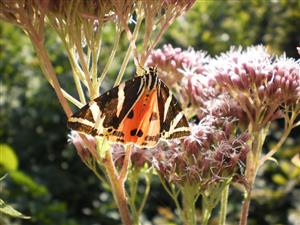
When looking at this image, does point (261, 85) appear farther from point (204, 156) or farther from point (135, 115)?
point (135, 115)

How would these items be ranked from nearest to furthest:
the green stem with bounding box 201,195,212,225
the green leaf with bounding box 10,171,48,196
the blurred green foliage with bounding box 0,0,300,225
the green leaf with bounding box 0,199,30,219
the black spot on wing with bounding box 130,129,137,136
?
the green leaf with bounding box 0,199,30,219
the black spot on wing with bounding box 130,129,137,136
the green stem with bounding box 201,195,212,225
the green leaf with bounding box 10,171,48,196
the blurred green foliage with bounding box 0,0,300,225

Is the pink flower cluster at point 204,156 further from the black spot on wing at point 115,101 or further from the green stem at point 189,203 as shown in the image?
the black spot on wing at point 115,101

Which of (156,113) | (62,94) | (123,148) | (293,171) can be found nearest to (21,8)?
(62,94)

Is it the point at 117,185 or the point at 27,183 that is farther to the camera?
the point at 27,183

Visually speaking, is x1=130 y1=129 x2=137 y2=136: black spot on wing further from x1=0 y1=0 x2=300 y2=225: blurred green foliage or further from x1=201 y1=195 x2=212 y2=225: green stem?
x1=0 y1=0 x2=300 y2=225: blurred green foliage

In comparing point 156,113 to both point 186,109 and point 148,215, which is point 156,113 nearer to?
point 186,109

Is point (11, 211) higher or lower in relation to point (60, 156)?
lower

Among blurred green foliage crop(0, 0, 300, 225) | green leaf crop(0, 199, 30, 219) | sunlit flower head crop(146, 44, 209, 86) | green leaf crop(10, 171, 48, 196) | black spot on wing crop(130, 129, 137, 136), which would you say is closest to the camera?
green leaf crop(0, 199, 30, 219)

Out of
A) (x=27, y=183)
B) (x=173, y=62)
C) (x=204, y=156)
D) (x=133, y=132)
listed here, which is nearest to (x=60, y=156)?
(x=27, y=183)

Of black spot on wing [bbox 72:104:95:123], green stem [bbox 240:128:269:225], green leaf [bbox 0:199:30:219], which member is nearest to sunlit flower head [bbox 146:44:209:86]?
green stem [bbox 240:128:269:225]

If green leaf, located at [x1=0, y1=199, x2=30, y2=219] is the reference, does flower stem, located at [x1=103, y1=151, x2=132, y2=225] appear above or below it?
above
